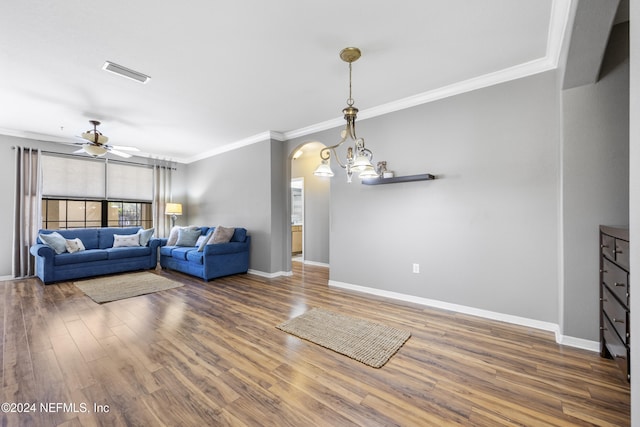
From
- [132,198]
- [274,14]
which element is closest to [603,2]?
[274,14]

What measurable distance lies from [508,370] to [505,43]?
2.78m

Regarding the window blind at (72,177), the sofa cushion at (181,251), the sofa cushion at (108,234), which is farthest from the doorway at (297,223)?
the window blind at (72,177)

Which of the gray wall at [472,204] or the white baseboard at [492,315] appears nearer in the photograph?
the white baseboard at [492,315]

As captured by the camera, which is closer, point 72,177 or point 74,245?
point 74,245

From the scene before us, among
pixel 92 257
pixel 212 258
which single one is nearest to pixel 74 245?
pixel 92 257

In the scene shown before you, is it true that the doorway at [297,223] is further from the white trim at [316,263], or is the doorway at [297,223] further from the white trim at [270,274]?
the white trim at [270,274]

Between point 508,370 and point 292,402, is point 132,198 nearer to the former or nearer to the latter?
point 292,402

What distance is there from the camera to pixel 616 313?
1.92 metres

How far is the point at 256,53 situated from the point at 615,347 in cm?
378

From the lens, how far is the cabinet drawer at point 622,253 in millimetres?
1717

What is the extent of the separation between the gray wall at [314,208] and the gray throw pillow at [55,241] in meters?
4.47

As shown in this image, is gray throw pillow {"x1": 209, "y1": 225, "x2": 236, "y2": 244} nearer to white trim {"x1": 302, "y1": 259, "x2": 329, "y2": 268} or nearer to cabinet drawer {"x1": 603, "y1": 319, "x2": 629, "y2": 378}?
white trim {"x1": 302, "y1": 259, "x2": 329, "y2": 268}

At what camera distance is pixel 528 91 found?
2.82 meters

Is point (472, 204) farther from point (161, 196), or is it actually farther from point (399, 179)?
point (161, 196)
